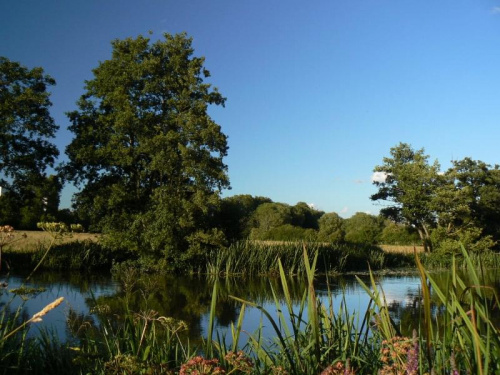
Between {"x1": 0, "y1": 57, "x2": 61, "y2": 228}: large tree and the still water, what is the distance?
8.25m

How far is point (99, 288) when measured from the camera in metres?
13.3

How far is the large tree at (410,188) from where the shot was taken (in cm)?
3209

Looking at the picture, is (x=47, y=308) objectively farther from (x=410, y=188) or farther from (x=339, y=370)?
(x=410, y=188)

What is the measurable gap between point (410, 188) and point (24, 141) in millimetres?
22503

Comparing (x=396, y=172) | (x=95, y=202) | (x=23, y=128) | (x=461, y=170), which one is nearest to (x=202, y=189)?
(x=95, y=202)

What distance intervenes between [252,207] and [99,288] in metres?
50.4

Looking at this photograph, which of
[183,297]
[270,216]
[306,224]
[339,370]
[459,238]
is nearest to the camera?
[339,370]

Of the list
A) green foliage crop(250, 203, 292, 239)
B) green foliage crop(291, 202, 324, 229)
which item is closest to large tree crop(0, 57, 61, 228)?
green foliage crop(250, 203, 292, 239)

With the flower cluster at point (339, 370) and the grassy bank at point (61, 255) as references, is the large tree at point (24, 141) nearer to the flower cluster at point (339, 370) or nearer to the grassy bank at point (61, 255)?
the grassy bank at point (61, 255)

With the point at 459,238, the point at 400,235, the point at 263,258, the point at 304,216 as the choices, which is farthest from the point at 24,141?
the point at 304,216

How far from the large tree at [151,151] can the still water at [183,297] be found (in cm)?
227

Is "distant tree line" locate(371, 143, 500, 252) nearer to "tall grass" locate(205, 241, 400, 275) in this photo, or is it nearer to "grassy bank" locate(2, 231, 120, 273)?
"tall grass" locate(205, 241, 400, 275)

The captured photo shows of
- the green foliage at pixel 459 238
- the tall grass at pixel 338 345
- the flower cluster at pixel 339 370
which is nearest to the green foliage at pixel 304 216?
the green foliage at pixel 459 238

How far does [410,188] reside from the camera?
32.4 metres
